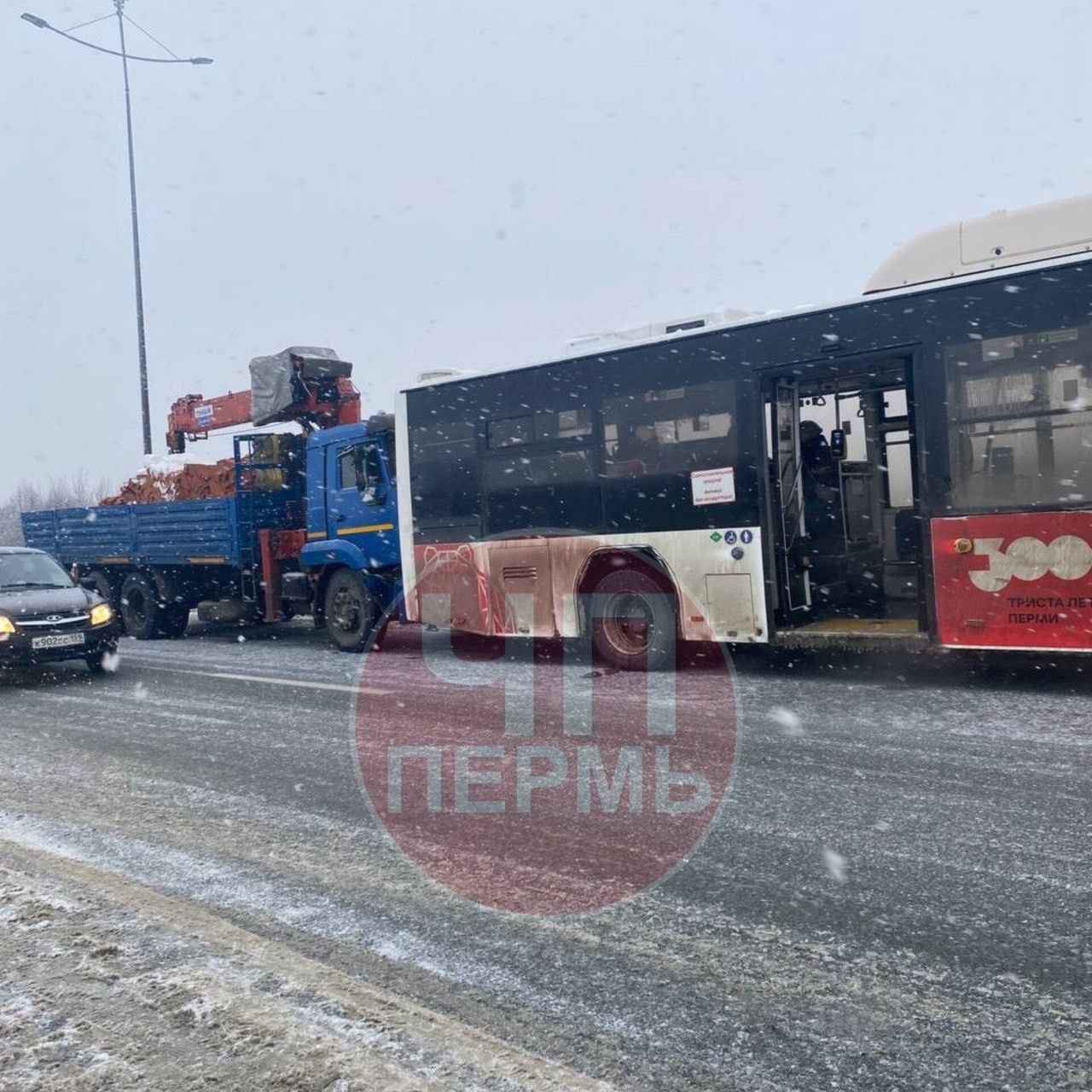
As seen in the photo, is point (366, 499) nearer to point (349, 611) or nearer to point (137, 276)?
point (349, 611)

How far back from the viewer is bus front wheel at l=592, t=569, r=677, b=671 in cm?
1021

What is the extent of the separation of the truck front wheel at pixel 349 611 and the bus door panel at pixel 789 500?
534 cm

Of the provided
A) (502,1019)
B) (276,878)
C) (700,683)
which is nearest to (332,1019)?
(502,1019)

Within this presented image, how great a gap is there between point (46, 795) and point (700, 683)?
214 inches

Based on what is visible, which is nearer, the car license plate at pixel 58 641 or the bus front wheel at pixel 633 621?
the bus front wheel at pixel 633 621

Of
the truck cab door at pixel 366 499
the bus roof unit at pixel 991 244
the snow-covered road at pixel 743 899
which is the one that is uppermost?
the bus roof unit at pixel 991 244

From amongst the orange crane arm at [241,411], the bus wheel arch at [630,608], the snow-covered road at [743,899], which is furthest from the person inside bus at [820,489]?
the orange crane arm at [241,411]

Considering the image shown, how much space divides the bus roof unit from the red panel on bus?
208cm

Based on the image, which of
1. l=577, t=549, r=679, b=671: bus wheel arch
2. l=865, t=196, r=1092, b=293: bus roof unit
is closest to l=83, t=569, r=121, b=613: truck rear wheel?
l=577, t=549, r=679, b=671: bus wheel arch

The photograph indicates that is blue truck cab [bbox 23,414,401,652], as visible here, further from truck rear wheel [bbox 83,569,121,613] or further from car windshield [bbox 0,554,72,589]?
car windshield [bbox 0,554,72,589]

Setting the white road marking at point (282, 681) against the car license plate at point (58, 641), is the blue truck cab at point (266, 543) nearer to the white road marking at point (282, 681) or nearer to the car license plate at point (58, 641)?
the white road marking at point (282, 681)

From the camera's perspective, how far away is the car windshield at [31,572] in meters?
11.8

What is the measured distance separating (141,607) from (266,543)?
11.3ft

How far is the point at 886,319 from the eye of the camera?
888 cm
